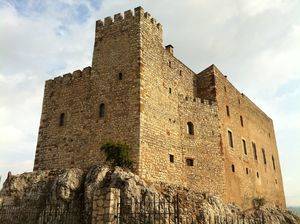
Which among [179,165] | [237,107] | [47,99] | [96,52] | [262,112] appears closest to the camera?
[179,165]

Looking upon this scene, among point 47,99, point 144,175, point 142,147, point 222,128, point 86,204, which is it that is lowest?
point 86,204

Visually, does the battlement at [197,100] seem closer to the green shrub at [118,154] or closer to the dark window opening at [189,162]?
the dark window opening at [189,162]

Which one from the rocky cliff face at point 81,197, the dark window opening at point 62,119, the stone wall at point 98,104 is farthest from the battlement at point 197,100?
the dark window opening at point 62,119

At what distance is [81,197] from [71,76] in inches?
415

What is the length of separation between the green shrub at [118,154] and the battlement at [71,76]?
22.9 feet

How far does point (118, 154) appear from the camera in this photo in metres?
19.3

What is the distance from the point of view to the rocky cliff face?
56.0 feet

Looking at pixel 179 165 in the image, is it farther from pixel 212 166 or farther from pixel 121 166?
pixel 121 166

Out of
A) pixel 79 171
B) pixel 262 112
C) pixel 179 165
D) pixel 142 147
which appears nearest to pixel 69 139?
pixel 79 171

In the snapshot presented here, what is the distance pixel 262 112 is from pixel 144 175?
2285 cm

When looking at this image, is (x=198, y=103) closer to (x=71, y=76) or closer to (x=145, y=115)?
(x=145, y=115)

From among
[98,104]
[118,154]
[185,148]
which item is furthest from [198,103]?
[118,154]

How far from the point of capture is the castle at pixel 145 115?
21281mm

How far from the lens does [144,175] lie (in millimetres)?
19625
